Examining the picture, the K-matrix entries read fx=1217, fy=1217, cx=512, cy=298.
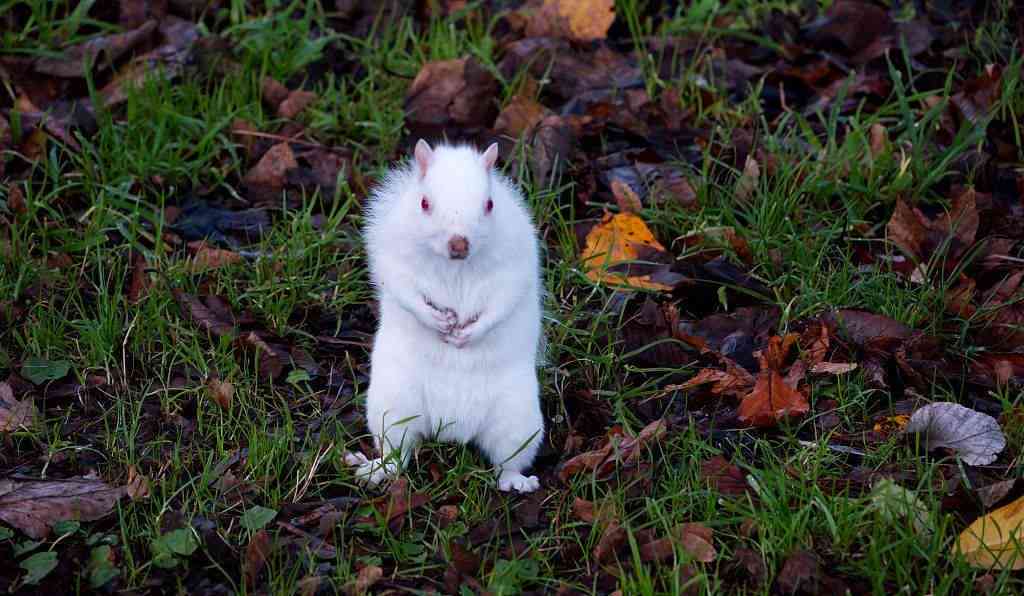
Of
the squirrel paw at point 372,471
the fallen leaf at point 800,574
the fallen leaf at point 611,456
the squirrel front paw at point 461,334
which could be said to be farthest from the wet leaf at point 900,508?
the squirrel paw at point 372,471

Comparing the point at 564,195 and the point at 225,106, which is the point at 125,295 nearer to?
the point at 225,106

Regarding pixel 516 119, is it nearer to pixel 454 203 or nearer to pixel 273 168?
pixel 273 168

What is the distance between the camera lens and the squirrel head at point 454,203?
3.54m

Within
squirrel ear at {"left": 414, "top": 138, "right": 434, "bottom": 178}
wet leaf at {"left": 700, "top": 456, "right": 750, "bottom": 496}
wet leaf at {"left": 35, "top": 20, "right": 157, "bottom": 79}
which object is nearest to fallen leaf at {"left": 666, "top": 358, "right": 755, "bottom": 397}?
wet leaf at {"left": 700, "top": 456, "right": 750, "bottom": 496}

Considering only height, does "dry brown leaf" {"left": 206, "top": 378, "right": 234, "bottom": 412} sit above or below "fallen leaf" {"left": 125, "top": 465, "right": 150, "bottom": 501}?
below

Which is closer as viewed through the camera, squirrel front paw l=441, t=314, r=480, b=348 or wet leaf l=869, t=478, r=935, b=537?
wet leaf l=869, t=478, r=935, b=537

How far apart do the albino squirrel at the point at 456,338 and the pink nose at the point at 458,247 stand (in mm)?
152

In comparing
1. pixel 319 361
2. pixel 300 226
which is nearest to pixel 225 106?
pixel 300 226

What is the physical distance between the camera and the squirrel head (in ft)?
11.6

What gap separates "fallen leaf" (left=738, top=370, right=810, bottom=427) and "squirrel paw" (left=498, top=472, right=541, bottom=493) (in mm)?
731

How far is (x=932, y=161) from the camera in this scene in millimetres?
5102

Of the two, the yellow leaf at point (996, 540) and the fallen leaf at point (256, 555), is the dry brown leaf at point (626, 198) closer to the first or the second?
the yellow leaf at point (996, 540)

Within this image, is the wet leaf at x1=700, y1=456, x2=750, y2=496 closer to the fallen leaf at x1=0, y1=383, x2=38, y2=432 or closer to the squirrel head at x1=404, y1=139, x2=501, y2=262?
the squirrel head at x1=404, y1=139, x2=501, y2=262

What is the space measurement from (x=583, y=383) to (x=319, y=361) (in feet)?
3.22
